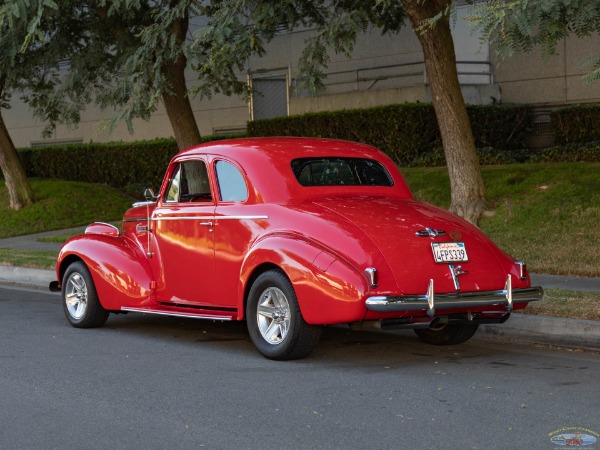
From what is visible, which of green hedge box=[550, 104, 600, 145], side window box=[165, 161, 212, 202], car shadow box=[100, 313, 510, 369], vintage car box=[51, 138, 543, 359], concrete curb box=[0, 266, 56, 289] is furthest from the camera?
green hedge box=[550, 104, 600, 145]

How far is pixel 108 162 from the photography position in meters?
30.3

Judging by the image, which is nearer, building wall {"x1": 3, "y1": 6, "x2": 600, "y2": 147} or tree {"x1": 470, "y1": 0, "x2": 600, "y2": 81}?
tree {"x1": 470, "y1": 0, "x2": 600, "y2": 81}

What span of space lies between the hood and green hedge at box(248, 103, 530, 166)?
13.3m

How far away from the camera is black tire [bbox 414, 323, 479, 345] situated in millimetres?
9273

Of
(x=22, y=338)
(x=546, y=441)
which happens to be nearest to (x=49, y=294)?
(x=22, y=338)

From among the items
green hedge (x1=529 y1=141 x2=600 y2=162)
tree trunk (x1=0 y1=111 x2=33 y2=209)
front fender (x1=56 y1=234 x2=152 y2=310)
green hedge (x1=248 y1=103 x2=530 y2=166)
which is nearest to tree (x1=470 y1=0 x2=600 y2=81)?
front fender (x1=56 y1=234 x2=152 y2=310)

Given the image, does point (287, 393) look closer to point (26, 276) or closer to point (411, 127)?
point (26, 276)

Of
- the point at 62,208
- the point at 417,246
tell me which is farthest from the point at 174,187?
the point at 62,208

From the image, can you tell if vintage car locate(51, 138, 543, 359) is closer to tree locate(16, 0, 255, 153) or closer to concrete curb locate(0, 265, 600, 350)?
concrete curb locate(0, 265, 600, 350)

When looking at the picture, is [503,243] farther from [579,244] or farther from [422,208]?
[422,208]

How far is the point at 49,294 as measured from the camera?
14.2 m

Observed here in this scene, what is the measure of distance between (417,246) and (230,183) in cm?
201

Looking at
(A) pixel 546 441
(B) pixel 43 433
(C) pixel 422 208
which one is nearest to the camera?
(A) pixel 546 441

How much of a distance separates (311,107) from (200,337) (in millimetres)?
15972
